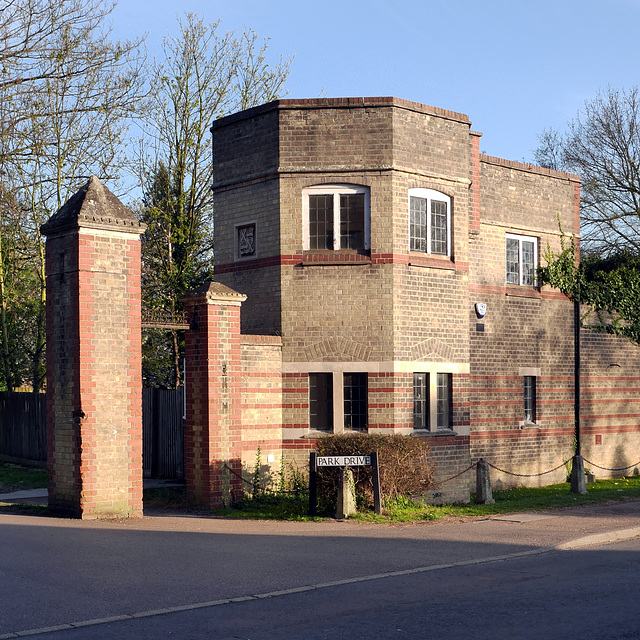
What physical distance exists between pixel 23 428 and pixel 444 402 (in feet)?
47.2

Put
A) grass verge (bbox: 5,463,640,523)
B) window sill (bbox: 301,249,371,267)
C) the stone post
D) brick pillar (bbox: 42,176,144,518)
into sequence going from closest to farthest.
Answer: brick pillar (bbox: 42,176,144,518)
the stone post
grass verge (bbox: 5,463,640,523)
window sill (bbox: 301,249,371,267)

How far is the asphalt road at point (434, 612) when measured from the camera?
295 inches

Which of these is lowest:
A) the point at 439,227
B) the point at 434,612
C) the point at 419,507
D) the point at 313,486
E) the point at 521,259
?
the point at 419,507

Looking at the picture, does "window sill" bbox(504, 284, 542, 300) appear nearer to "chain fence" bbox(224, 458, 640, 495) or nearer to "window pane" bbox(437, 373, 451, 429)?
"window pane" bbox(437, 373, 451, 429)

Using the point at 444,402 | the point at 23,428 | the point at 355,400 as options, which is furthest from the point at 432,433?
the point at 23,428

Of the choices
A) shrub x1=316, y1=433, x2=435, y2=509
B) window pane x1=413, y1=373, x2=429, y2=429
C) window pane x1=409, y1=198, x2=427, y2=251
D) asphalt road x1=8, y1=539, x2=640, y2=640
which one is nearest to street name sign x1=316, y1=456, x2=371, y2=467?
shrub x1=316, y1=433, x2=435, y2=509

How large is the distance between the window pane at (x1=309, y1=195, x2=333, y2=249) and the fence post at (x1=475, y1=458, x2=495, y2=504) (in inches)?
212

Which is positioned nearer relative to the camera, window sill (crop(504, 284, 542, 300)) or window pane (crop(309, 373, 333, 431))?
window pane (crop(309, 373, 333, 431))

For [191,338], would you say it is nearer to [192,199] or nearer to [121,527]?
[121,527]

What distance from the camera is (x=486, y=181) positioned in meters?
20.8

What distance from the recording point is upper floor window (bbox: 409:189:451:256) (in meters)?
18.2

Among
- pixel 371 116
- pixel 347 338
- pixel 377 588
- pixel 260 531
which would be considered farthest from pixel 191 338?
pixel 377 588

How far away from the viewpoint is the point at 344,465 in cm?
1470

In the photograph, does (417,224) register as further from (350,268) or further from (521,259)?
(521,259)
